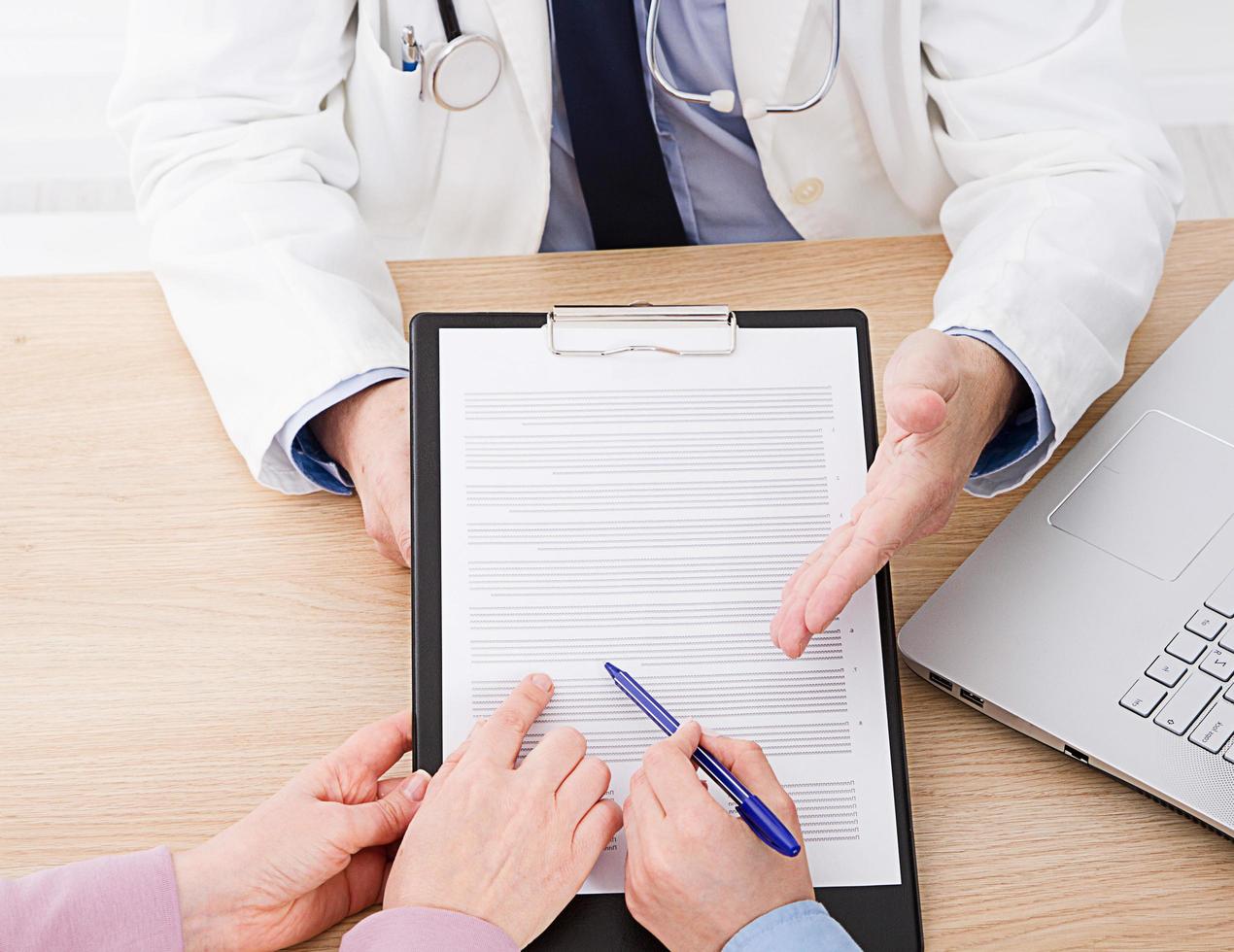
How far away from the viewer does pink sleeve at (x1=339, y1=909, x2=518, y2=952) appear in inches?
22.8

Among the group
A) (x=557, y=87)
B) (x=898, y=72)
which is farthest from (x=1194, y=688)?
(x=557, y=87)

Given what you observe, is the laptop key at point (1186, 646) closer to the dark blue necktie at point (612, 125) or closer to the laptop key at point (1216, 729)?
the laptop key at point (1216, 729)

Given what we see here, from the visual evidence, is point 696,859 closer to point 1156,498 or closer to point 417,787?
point 417,787

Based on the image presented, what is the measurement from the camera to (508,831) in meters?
0.62

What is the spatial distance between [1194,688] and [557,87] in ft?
2.37

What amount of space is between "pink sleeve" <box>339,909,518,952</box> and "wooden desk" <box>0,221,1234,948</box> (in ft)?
0.22

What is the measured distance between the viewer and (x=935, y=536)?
0.79 meters

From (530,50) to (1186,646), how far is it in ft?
2.20

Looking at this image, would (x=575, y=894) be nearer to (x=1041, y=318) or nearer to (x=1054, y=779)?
(x=1054, y=779)

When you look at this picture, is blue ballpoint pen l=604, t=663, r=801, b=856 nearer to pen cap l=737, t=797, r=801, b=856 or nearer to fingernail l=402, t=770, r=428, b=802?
pen cap l=737, t=797, r=801, b=856

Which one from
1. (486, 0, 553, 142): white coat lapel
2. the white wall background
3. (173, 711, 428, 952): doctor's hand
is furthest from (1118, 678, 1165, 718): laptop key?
the white wall background

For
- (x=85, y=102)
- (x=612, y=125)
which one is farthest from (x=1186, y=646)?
(x=85, y=102)

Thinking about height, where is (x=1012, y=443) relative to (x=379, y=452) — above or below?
below

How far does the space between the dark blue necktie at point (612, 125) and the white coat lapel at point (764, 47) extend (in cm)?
9
